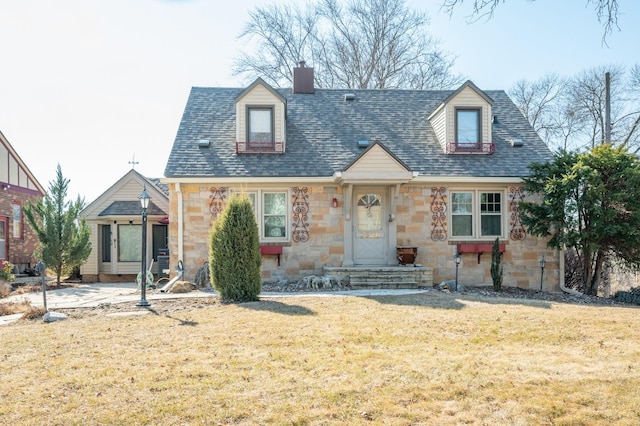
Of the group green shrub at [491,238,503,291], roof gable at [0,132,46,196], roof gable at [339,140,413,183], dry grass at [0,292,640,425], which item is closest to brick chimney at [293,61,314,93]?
roof gable at [339,140,413,183]

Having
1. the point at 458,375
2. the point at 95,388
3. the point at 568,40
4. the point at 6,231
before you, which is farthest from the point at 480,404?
the point at 6,231

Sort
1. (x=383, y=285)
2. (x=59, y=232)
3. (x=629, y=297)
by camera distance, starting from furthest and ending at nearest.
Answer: (x=59, y=232) < (x=383, y=285) < (x=629, y=297)

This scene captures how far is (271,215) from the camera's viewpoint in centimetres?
1312

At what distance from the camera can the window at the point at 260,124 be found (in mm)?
13828

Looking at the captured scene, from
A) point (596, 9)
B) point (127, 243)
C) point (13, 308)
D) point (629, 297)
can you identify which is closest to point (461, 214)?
point (629, 297)

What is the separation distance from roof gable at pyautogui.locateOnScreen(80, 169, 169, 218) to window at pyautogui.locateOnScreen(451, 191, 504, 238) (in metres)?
9.99

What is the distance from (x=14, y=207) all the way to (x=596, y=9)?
21142 mm

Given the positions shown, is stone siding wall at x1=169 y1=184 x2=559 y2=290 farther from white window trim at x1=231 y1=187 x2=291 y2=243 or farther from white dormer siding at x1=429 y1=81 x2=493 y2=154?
white dormer siding at x1=429 y1=81 x2=493 y2=154

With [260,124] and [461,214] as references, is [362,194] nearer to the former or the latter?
[461,214]

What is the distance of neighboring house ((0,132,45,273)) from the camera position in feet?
62.2

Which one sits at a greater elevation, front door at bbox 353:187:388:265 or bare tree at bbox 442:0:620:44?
bare tree at bbox 442:0:620:44

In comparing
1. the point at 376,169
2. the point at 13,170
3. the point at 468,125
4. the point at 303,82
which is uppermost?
the point at 303,82

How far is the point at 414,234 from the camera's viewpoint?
13.1m

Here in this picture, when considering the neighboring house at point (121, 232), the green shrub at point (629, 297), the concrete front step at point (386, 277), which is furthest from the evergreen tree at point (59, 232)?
the green shrub at point (629, 297)
